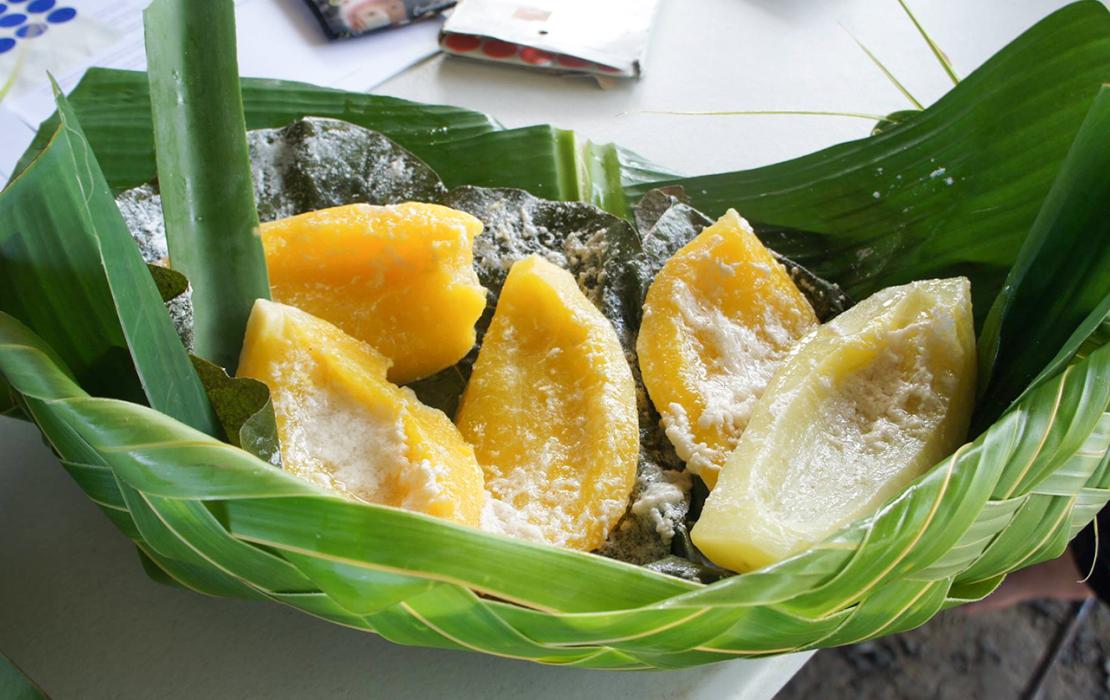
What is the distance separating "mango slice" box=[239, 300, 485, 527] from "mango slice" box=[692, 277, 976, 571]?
0.71 ft

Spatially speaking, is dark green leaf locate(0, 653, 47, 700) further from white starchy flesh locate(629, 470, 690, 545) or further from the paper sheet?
the paper sheet

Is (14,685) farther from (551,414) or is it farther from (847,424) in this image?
(847,424)

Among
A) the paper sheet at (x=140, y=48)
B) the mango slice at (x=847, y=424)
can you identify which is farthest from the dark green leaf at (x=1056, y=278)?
the paper sheet at (x=140, y=48)

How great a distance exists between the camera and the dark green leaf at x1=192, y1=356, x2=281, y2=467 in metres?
0.77

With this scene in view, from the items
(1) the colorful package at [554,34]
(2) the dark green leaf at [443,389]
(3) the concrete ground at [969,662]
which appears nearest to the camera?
(2) the dark green leaf at [443,389]

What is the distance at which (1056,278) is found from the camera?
898 mm

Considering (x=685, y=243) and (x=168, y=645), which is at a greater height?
(x=685, y=243)

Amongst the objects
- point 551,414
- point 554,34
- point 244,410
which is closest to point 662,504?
point 551,414

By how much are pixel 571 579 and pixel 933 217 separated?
0.68m

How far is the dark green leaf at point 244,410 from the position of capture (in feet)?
2.52

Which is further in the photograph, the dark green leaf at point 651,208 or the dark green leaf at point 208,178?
the dark green leaf at point 651,208

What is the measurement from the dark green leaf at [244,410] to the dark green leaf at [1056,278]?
64 centimetres

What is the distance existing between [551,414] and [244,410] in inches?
10.6

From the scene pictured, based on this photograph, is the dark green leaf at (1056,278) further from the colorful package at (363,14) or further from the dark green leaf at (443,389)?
the colorful package at (363,14)
